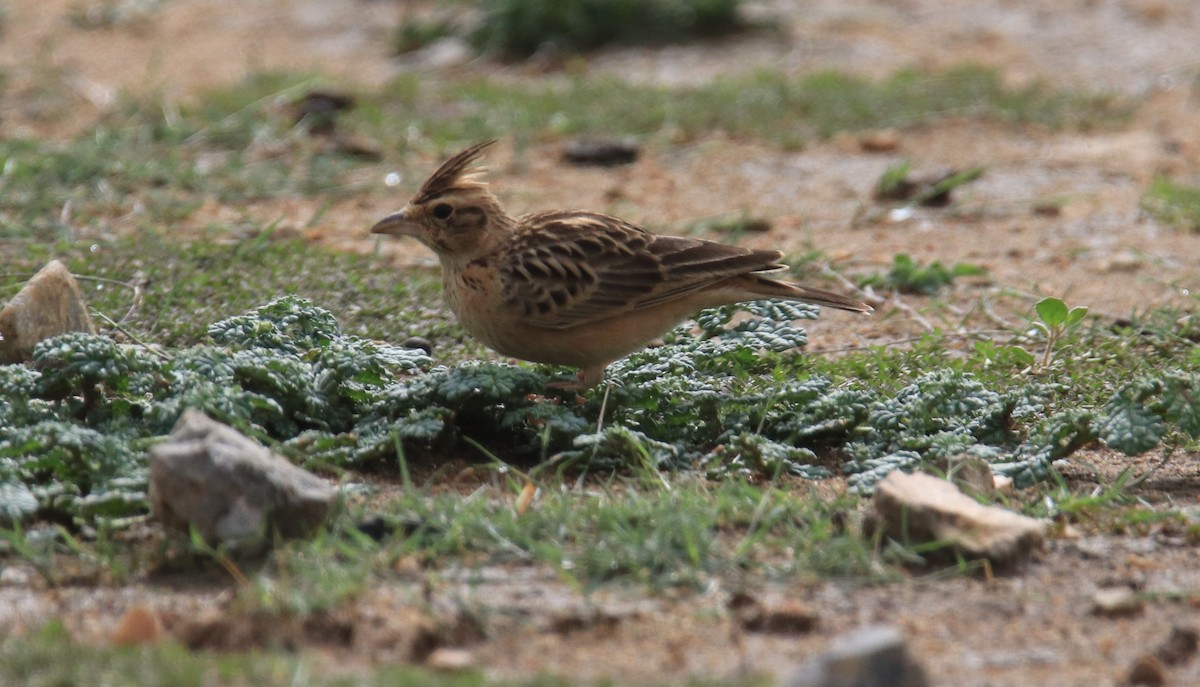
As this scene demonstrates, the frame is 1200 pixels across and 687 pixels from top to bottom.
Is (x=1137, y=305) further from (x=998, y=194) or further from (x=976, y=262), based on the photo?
(x=998, y=194)

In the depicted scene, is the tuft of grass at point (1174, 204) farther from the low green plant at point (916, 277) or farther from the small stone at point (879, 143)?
the small stone at point (879, 143)

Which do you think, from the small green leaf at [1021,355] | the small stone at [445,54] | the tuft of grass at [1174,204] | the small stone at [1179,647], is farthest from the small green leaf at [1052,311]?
the small stone at [445,54]

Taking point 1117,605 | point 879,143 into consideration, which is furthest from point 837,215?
point 1117,605

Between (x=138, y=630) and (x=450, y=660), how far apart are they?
78 centimetres

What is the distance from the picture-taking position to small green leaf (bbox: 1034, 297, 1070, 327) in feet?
19.9

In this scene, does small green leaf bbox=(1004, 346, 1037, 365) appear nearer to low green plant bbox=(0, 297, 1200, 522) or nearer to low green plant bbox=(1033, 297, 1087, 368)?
low green plant bbox=(1033, 297, 1087, 368)

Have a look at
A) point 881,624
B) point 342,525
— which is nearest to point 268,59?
point 342,525

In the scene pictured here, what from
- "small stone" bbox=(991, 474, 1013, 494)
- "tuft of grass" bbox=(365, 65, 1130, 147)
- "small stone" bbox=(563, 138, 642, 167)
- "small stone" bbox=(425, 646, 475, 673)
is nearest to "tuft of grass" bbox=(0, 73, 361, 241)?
"tuft of grass" bbox=(365, 65, 1130, 147)

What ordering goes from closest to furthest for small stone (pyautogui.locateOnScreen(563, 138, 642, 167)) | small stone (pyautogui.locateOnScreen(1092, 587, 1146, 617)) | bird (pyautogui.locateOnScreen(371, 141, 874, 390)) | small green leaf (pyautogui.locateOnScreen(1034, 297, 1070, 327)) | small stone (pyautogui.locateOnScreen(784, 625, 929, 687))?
small stone (pyautogui.locateOnScreen(784, 625, 929, 687))
small stone (pyautogui.locateOnScreen(1092, 587, 1146, 617))
bird (pyautogui.locateOnScreen(371, 141, 874, 390))
small green leaf (pyautogui.locateOnScreen(1034, 297, 1070, 327))
small stone (pyautogui.locateOnScreen(563, 138, 642, 167))

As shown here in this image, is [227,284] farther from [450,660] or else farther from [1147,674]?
Answer: [1147,674]

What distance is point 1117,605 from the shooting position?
13.1 feet

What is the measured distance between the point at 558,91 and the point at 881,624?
7.77m

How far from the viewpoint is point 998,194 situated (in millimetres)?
9031

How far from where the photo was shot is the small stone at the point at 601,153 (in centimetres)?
947
